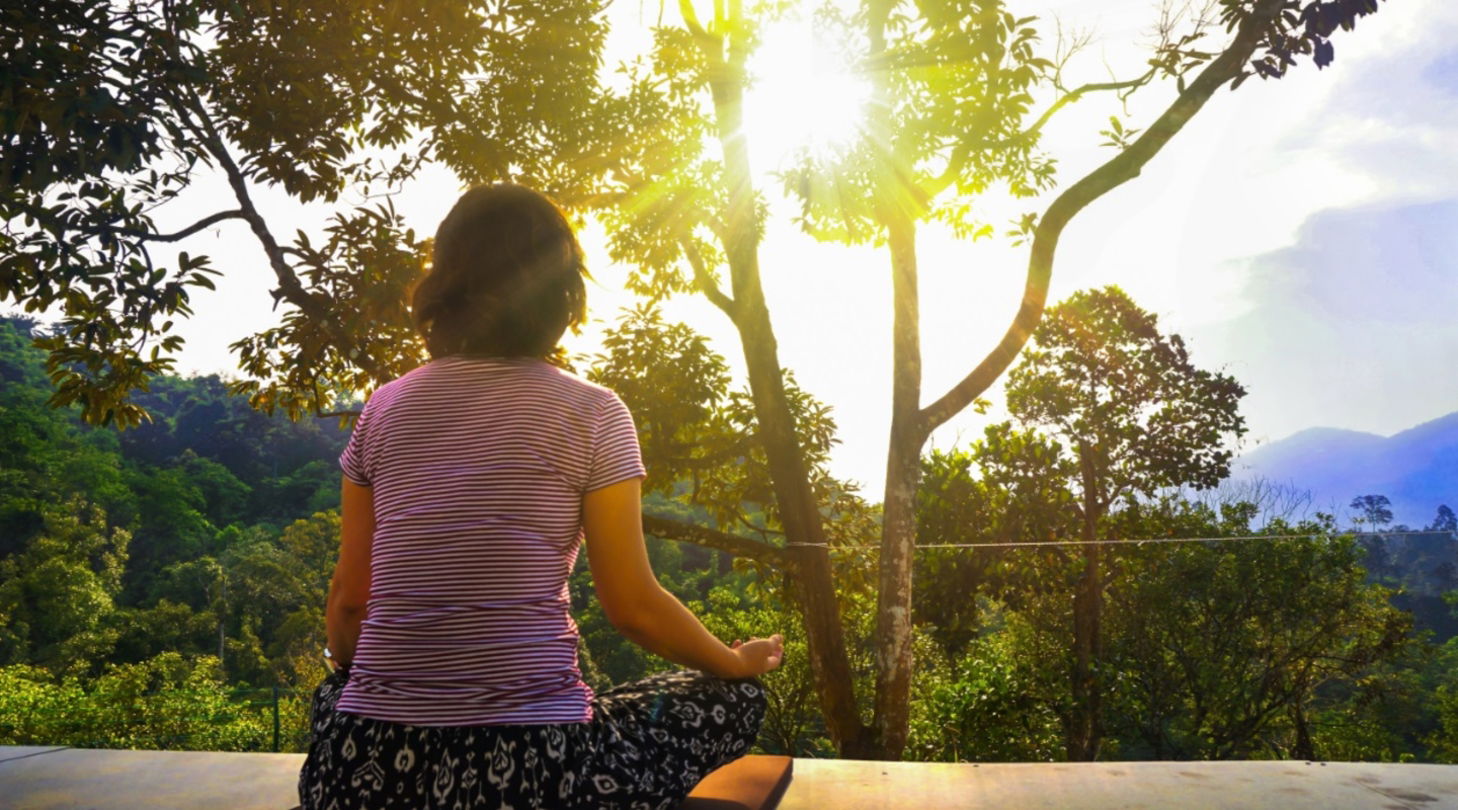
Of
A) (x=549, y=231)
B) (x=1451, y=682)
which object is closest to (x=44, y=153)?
(x=549, y=231)

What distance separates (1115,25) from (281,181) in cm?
374

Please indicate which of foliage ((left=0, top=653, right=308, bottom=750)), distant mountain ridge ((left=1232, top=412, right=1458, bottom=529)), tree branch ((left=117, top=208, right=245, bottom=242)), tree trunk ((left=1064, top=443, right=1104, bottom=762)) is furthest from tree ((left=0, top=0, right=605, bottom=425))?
foliage ((left=0, top=653, right=308, bottom=750))

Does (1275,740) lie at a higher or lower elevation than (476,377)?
lower

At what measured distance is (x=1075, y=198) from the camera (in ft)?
16.5

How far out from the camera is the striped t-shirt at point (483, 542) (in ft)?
3.66

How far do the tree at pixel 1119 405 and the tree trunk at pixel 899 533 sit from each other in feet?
13.9

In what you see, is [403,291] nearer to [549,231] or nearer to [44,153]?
[44,153]

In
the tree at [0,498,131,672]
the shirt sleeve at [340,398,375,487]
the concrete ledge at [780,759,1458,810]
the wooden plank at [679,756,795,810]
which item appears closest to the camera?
the shirt sleeve at [340,398,375,487]

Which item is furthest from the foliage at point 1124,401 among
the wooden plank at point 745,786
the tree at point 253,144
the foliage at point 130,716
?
the foliage at point 130,716

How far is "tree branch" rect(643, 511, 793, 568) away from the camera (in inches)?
225

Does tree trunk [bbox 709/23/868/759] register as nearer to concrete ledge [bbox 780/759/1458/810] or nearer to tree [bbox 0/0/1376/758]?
tree [bbox 0/0/1376/758]

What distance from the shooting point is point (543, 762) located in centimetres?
113

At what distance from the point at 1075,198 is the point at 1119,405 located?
5.25 meters

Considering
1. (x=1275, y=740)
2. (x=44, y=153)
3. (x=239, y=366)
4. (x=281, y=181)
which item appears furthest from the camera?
(x=1275, y=740)
